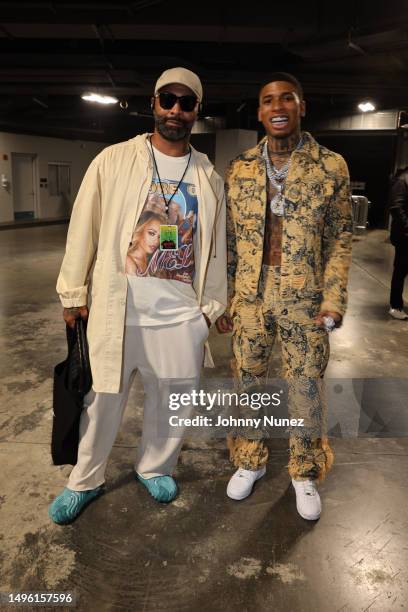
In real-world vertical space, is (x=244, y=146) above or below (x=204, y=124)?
below

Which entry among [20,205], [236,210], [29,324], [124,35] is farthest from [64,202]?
[236,210]

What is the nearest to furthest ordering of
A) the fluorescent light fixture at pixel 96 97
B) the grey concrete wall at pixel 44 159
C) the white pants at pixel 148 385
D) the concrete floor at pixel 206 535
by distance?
the concrete floor at pixel 206 535 → the white pants at pixel 148 385 → the fluorescent light fixture at pixel 96 97 → the grey concrete wall at pixel 44 159

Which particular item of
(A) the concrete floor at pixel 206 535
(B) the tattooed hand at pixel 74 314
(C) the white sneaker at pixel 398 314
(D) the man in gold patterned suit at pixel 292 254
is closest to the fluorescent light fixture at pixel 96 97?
(C) the white sneaker at pixel 398 314

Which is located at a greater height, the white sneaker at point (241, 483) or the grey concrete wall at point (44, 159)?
the grey concrete wall at point (44, 159)

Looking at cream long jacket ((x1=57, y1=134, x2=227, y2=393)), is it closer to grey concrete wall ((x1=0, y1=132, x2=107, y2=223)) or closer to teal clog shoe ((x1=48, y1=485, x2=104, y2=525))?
teal clog shoe ((x1=48, y1=485, x2=104, y2=525))

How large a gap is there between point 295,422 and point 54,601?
1095 mm

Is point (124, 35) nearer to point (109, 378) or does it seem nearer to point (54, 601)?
point (109, 378)

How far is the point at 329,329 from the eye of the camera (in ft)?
6.08

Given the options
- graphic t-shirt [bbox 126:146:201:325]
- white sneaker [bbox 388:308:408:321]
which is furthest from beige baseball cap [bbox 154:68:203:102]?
white sneaker [bbox 388:308:408:321]

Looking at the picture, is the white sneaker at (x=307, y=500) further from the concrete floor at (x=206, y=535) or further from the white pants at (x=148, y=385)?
the white pants at (x=148, y=385)

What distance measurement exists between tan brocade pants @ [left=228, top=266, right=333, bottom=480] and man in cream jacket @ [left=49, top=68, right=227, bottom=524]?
0.17 meters

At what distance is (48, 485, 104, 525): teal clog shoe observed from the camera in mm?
1890

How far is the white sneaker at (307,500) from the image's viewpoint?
6.41 ft

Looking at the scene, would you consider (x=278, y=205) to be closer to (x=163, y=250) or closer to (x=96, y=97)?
(x=163, y=250)
